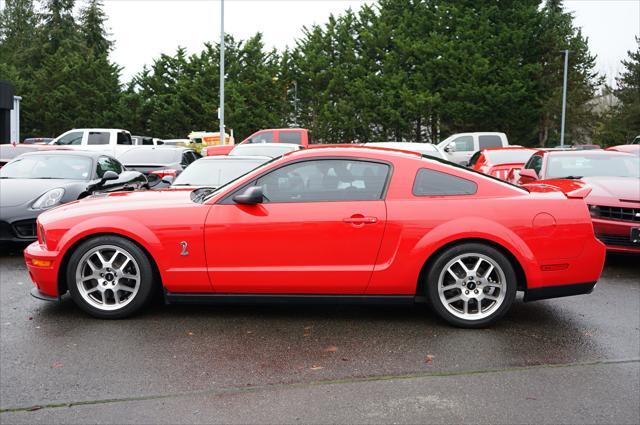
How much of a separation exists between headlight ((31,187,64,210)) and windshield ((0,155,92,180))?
1025 mm

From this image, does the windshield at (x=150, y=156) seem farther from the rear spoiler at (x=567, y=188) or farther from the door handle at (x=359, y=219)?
the door handle at (x=359, y=219)

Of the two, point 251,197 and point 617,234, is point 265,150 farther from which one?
point 251,197

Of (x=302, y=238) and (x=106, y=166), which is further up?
(x=106, y=166)

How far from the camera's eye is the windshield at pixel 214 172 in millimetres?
8602

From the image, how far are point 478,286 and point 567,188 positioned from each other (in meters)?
2.70

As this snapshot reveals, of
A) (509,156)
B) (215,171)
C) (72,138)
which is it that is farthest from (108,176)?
(72,138)

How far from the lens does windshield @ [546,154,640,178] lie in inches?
360

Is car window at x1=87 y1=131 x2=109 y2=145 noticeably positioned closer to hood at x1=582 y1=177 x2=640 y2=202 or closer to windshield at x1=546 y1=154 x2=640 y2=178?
windshield at x1=546 y1=154 x2=640 y2=178

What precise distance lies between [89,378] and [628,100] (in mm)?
48771

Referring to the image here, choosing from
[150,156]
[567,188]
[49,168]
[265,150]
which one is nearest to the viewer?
[567,188]

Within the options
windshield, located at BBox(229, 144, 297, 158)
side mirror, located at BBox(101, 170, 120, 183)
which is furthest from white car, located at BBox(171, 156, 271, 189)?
windshield, located at BBox(229, 144, 297, 158)

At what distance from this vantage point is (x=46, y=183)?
8953 mm

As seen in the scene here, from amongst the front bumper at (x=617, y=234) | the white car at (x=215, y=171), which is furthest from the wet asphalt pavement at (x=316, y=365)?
the white car at (x=215, y=171)

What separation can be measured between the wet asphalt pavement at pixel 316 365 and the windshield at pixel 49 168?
4190 mm
